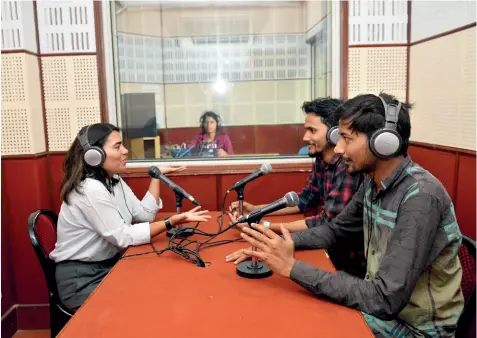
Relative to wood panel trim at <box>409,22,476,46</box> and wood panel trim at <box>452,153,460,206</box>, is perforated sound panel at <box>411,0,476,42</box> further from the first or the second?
wood panel trim at <box>452,153,460,206</box>

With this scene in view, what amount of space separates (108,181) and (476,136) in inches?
73.0

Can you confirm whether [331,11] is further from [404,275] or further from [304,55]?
[404,275]

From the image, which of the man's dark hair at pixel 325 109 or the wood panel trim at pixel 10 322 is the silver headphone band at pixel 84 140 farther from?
the wood panel trim at pixel 10 322

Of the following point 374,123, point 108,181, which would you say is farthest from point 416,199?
point 108,181

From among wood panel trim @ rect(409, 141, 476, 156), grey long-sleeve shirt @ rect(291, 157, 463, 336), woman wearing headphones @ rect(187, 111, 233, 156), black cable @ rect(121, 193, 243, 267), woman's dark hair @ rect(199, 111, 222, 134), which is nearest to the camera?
grey long-sleeve shirt @ rect(291, 157, 463, 336)

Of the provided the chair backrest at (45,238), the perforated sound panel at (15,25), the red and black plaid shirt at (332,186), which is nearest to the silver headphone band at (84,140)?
the chair backrest at (45,238)

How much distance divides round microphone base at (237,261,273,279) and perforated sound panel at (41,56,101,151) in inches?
67.0

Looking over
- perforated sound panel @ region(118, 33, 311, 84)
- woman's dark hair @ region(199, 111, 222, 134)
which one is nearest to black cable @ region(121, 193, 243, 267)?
woman's dark hair @ region(199, 111, 222, 134)

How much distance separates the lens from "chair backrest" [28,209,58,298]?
1.75 m

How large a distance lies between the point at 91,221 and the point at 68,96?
3.84ft

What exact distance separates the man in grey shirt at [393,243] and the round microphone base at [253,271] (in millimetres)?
60

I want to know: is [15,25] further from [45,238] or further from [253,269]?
[253,269]

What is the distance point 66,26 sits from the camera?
8.28 feet

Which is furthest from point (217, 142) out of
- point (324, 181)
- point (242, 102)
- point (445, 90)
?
point (445, 90)
